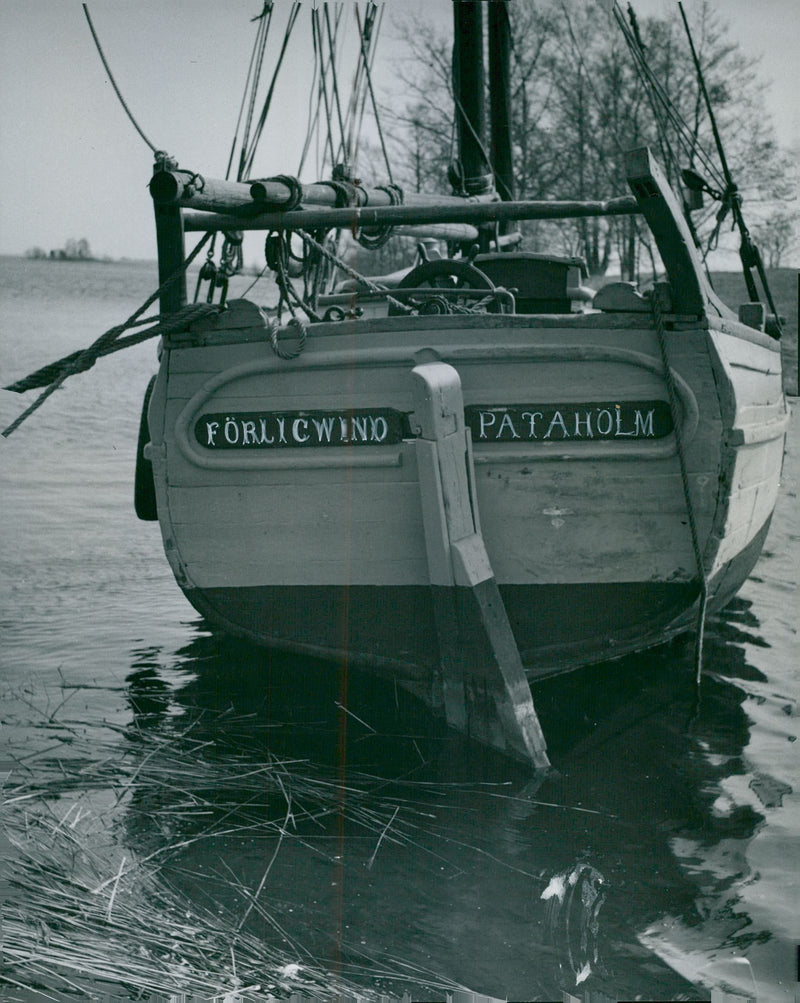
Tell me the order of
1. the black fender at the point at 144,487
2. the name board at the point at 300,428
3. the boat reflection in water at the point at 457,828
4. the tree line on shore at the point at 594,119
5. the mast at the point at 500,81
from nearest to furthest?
the boat reflection in water at the point at 457,828 < the name board at the point at 300,428 < the black fender at the point at 144,487 < the mast at the point at 500,81 < the tree line on shore at the point at 594,119

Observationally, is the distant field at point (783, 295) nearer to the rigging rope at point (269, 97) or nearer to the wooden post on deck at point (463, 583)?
the rigging rope at point (269, 97)

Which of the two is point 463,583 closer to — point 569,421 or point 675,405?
point 569,421

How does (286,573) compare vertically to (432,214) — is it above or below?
below

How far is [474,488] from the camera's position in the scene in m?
4.48

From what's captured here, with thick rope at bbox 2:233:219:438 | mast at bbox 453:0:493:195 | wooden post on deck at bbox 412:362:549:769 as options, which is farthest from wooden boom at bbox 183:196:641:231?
mast at bbox 453:0:493:195

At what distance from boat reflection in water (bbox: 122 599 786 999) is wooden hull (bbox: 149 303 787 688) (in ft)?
1.37

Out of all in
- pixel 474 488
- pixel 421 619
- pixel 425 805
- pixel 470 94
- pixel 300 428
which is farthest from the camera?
pixel 470 94

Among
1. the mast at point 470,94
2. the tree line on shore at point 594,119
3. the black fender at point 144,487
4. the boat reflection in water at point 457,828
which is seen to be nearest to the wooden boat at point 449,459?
the boat reflection in water at point 457,828

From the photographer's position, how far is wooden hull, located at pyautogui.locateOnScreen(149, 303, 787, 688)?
455 centimetres

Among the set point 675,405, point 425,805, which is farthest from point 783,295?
point 425,805

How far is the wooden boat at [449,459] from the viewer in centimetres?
451

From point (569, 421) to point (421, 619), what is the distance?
3.29ft

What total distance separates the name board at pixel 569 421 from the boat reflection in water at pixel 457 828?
1.24 m

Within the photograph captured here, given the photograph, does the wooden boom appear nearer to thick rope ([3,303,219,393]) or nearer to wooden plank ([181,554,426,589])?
thick rope ([3,303,219,393])
